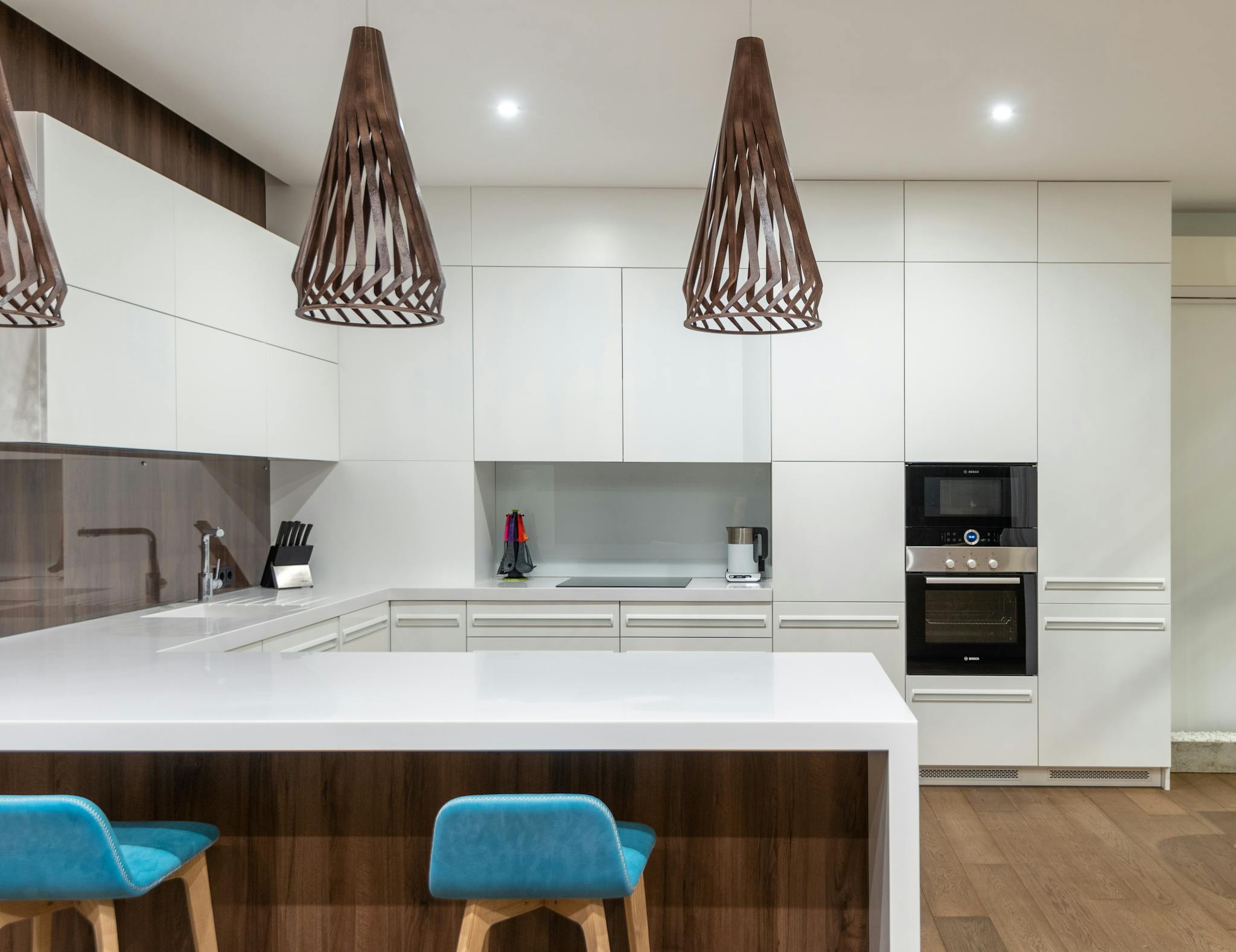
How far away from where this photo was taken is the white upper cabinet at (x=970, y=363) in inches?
161

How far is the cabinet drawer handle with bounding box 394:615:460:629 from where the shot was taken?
13.4 ft

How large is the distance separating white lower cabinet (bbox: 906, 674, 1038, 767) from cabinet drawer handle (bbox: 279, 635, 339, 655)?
2.40 meters

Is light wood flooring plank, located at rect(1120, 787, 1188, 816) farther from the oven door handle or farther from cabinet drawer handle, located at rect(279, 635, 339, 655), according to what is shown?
cabinet drawer handle, located at rect(279, 635, 339, 655)

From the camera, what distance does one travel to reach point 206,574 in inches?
143

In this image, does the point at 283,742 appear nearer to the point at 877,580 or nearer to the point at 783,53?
the point at 783,53

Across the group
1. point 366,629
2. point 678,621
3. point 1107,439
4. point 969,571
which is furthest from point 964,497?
point 366,629

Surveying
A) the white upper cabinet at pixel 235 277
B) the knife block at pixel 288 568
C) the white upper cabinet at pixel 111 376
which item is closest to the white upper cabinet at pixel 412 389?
the white upper cabinet at pixel 235 277

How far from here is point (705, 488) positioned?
15.4 feet

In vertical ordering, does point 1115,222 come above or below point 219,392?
above

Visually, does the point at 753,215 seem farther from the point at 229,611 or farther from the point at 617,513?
the point at 617,513

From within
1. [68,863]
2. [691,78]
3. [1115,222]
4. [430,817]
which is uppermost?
[691,78]

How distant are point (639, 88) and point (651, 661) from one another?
6.47ft

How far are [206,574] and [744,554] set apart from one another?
7.55ft

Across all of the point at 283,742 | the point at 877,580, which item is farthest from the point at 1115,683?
the point at 283,742
